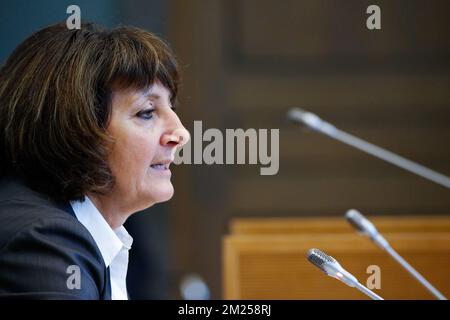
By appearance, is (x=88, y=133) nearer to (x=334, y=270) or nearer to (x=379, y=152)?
(x=334, y=270)

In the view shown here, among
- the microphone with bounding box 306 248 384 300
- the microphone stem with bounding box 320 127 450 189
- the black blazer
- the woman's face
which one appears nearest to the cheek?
the woman's face

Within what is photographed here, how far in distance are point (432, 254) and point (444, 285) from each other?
126mm

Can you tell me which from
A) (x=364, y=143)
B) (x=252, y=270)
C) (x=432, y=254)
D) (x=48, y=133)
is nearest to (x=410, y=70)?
(x=364, y=143)

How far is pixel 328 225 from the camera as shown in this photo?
2121 millimetres

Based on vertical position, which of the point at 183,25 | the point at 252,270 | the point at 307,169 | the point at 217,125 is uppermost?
the point at 183,25

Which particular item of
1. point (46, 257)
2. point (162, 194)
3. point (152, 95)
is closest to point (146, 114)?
point (152, 95)

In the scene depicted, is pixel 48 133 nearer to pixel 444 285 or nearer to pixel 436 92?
pixel 444 285

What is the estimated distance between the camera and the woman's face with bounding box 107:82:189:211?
59.3 inches

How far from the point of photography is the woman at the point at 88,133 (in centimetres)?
142

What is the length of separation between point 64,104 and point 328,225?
884 mm

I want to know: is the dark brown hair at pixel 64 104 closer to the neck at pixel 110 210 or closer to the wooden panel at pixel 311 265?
the neck at pixel 110 210

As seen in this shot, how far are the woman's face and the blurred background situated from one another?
43 centimetres

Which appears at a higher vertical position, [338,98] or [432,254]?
[338,98]

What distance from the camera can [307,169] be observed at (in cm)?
223
